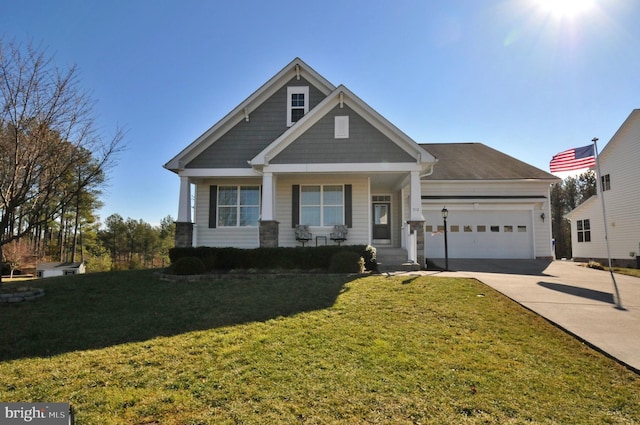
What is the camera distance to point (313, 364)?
4.11 meters

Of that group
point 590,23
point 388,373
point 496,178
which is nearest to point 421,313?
point 388,373

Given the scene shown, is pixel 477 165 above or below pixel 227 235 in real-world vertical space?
above

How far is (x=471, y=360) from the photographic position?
13.8 feet

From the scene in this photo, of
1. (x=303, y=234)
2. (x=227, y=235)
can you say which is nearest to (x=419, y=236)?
(x=303, y=234)

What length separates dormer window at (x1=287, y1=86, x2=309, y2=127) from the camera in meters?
14.2

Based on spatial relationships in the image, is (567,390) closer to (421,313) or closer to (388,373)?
(388,373)

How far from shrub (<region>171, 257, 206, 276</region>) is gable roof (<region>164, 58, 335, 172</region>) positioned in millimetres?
4335

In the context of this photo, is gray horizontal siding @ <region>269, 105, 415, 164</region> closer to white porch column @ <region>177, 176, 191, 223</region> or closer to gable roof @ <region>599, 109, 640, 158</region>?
white porch column @ <region>177, 176, 191, 223</region>

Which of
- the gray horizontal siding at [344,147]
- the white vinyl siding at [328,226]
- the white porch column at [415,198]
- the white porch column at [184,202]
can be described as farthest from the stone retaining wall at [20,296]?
the white porch column at [415,198]

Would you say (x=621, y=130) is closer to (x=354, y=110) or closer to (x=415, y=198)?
(x=415, y=198)
